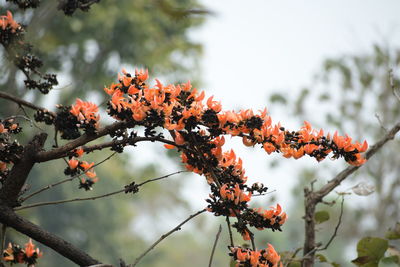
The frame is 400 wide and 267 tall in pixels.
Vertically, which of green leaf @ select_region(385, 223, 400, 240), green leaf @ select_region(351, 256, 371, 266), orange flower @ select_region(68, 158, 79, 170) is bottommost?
green leaf @ select_region(351, 256, 371, 266)

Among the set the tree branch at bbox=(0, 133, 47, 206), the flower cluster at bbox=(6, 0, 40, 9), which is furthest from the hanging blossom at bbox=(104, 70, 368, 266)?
the flower cluster at bbox=(6, 0, 40, 9)

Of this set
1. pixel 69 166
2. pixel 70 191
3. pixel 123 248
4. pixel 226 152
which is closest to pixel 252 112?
pixel 226 152

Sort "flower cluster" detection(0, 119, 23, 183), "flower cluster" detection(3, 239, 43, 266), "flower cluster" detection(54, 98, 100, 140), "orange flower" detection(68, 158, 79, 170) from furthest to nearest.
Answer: "orange flower" detection(68, 158, 79, 170) → "flower cluster" detection(3, 239, 43, 266) → "flower cluster" detection(0, 119, 23, 183) → "flower cluster" detection(54, 98, 100, 140)

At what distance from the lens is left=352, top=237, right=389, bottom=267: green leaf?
189cm

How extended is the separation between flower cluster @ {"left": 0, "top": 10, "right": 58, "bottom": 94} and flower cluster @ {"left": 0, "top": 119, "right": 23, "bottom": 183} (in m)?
0.36

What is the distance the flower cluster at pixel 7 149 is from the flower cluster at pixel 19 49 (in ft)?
1.19

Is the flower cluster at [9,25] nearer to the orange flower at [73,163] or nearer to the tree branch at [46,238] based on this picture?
the orange flower at [73,163]

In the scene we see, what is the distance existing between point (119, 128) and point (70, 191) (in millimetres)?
14924

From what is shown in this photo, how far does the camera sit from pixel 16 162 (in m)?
1.59

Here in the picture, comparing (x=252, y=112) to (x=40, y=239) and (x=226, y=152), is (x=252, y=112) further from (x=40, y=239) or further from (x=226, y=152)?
(x=40, y=239)

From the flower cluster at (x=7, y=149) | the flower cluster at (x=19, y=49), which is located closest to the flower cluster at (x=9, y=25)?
the flower cluster at (x=19, y=49)

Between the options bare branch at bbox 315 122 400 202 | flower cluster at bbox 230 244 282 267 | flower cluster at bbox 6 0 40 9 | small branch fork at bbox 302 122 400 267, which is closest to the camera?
flower cluster at bbox 230 244 282 267

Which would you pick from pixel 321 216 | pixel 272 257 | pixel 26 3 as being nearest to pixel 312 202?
pixel 321 216

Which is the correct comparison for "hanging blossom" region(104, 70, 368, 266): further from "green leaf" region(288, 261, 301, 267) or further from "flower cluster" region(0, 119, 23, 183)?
"green leaf" region(288, 261, 301, 267)
